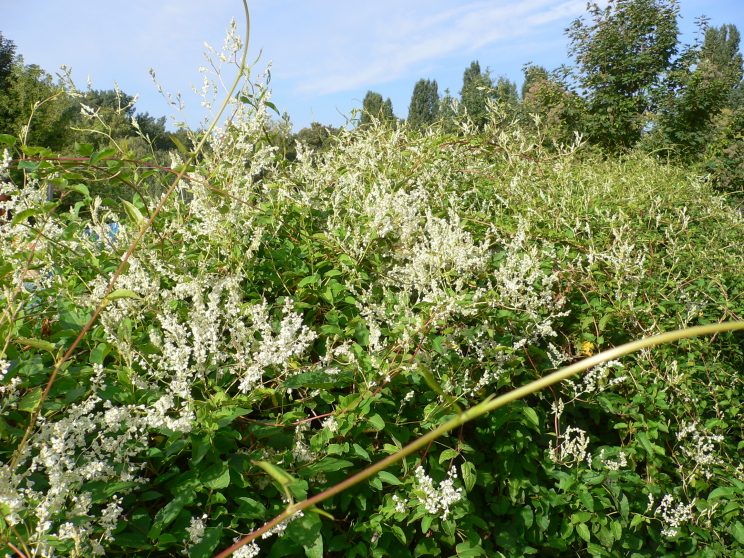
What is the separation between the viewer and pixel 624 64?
16.0 meters

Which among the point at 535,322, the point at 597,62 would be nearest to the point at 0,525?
the point at 535,322

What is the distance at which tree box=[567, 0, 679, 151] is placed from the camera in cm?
1570

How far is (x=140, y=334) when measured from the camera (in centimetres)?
183

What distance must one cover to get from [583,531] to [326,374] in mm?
1184

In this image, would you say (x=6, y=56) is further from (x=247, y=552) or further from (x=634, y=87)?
(x=247, y=552)

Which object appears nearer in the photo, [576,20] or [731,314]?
[731,314]

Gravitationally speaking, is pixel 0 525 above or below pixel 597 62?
below

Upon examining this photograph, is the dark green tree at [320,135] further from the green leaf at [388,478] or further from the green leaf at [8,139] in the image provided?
the green leaf at [388,478]

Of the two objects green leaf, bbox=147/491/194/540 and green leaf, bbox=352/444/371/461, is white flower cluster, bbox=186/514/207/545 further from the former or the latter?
green leaf, bbox=352/444/371/461

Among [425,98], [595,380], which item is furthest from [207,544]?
[425,98]

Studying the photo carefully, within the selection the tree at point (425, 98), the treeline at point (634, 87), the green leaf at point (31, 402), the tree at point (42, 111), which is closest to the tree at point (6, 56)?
the tree at point (42, 111)

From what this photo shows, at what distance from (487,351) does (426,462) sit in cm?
46

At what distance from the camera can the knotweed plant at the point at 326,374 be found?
148 centimetres

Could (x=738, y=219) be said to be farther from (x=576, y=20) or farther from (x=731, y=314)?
(x=576, y=20)
